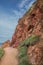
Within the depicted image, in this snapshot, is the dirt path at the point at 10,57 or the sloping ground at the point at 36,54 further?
the dirt path at the point at 10,57

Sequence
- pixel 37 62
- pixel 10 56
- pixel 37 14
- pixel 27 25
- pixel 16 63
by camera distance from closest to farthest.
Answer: pixel 37 62 → pixel 16 63 → pixel 10 56 → pixel 37 14 → pixel 27 25

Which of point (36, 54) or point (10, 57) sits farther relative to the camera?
point (10, 57)

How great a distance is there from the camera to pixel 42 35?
58.2ft

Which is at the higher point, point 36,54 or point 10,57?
point 10,57

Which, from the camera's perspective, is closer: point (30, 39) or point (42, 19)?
point (30, 39)

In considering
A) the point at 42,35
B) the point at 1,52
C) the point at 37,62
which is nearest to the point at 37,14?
the point at 42,35

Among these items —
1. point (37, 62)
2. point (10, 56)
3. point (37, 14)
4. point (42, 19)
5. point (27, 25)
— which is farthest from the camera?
point (27, 25)

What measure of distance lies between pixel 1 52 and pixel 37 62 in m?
4.28

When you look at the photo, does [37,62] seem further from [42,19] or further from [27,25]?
[27,25]

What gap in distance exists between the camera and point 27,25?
75.3ft

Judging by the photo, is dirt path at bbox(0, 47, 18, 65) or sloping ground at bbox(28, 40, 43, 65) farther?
dirt path at bbox(0, 47, 18, 65)

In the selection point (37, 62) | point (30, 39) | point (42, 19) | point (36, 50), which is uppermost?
point (42, 19)

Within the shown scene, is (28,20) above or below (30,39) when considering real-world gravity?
above

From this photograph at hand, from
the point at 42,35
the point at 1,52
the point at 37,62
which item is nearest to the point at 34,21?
the point at 42,35
